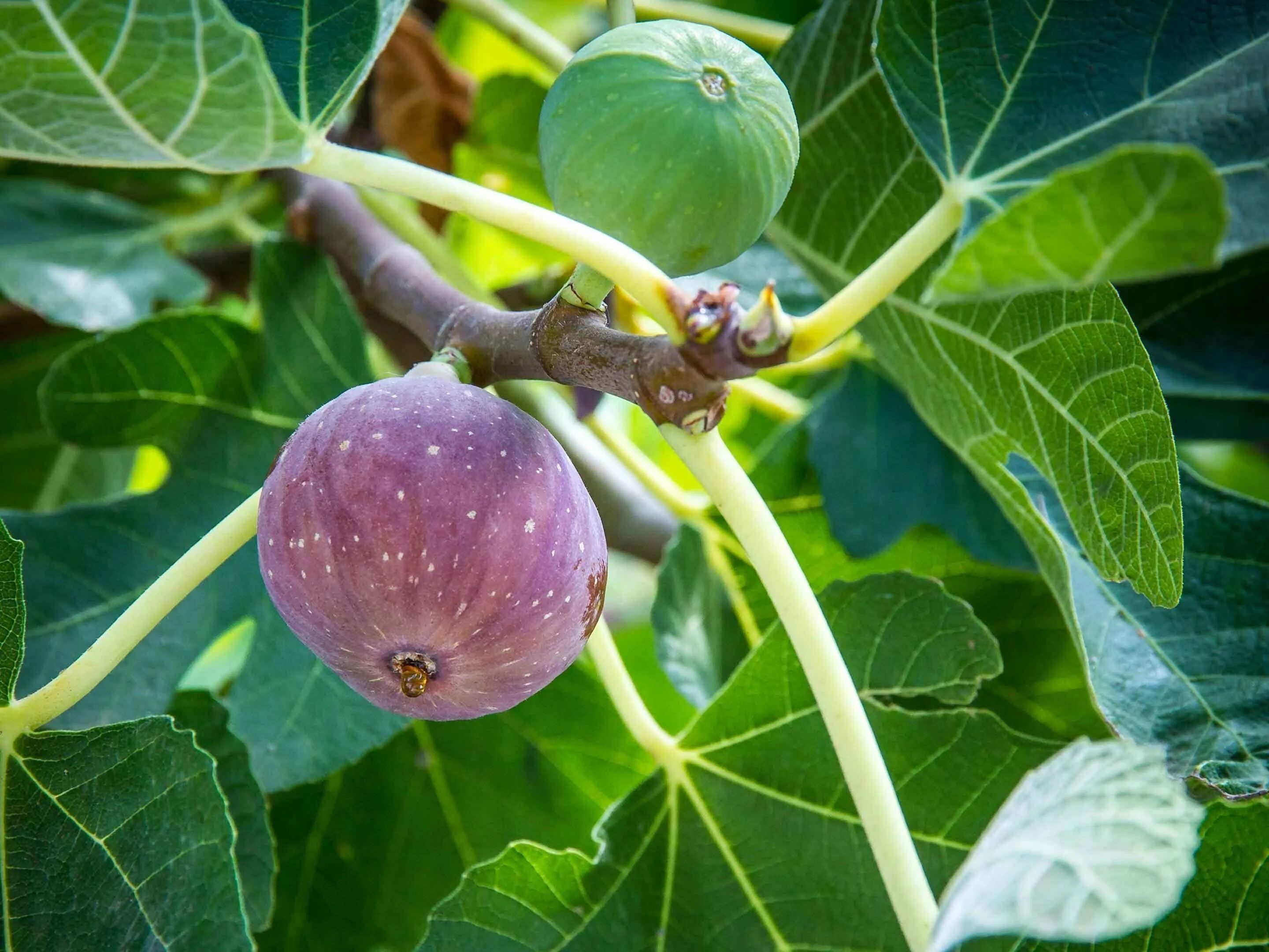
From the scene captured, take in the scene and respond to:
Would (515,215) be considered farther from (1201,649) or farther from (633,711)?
(1201,649)

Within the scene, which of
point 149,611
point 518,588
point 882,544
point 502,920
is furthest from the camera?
point 882,544

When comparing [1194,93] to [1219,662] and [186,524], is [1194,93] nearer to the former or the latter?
[1219,662]

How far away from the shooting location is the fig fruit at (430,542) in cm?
57

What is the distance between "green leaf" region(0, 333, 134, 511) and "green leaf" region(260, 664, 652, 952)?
48cm

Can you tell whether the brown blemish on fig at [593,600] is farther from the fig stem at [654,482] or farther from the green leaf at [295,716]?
the fig stem at [654,482]

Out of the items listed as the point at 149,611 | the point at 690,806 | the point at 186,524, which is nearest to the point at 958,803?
the point at 690,806

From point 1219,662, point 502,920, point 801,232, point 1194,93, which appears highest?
point 1194,93

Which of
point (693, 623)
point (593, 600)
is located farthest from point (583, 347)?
point (693, 623)

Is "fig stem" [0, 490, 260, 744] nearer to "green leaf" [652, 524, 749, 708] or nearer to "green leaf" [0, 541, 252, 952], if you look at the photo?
"green leaf" [0, 541, 252, 952]

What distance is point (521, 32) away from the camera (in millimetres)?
1136

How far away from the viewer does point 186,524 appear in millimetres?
1054

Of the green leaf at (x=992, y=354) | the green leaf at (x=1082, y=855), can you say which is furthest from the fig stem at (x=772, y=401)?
the green leaf at (x=1082, y=855)

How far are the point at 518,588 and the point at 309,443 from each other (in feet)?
0.44

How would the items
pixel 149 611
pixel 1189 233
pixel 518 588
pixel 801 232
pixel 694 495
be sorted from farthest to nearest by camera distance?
1. pixel 694 495
2. pixel 801 232
3. pixel 149 611
4. pixel 518 588
5. pixel 1189 233
